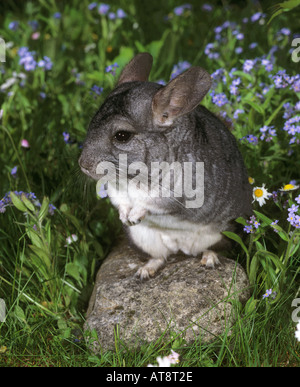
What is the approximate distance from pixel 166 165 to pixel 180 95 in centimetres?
46

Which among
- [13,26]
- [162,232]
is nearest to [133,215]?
[162,232]

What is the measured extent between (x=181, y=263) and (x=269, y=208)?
0.81 meters

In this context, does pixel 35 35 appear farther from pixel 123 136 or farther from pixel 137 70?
pixel 123 136

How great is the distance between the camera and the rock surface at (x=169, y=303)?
345 cm

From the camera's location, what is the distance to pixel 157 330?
3.47 m

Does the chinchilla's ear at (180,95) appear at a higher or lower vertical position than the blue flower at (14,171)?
higher

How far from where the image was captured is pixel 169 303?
356 centimetres

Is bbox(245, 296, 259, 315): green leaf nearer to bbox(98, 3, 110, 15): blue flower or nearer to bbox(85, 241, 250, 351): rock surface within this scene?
bbox(85, 241, 250, 351): rock surface

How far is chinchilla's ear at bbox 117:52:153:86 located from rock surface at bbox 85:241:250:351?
53.5 inches

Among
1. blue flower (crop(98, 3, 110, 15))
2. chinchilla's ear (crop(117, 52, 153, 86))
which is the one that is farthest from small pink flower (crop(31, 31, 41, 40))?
chinchilla's ear (crop(117, 52, 153, 86))

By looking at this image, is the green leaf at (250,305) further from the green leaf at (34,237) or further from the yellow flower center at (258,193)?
the green leaf at (34,237)

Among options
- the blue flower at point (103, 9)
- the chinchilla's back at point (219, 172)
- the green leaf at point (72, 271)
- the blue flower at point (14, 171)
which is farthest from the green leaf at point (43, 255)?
the blue flower at point (103, 9)

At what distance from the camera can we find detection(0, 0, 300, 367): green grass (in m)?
3.39
